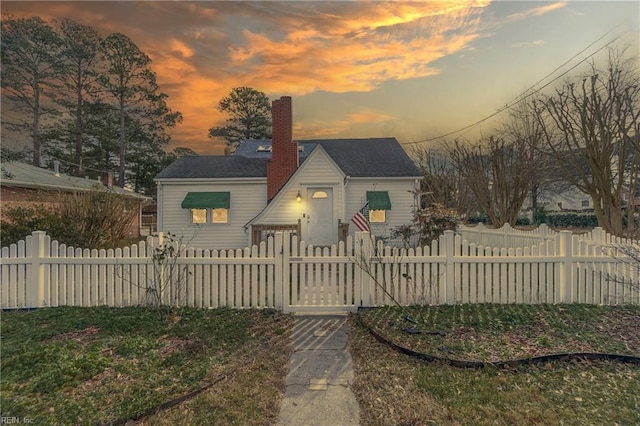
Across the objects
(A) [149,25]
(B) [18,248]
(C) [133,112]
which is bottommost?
(B) [18,248]

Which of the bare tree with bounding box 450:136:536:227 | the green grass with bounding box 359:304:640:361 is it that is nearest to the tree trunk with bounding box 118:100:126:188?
the bare tree with bounding box 450:136:536:227

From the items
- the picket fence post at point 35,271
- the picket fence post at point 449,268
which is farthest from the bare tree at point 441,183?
the picket fence post at point 35,271

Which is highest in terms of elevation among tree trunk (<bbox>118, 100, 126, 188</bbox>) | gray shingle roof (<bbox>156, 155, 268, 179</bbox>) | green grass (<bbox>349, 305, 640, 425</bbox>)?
tree trunk (<bbox>118, 100, 126, 188</bbox>)

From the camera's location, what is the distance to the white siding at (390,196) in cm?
1484

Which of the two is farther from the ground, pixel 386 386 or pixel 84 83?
pixel 84 83

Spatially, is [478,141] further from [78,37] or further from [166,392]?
[78,37]

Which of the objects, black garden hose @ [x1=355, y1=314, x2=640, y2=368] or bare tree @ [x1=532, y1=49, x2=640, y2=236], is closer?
black garden hose @ [x1=355, y1=314, x2=640, y2=368]

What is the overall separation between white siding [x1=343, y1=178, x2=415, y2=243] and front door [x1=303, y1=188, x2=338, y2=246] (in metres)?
1.51

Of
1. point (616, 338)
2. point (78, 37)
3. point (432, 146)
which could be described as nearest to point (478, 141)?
point (432, 146)

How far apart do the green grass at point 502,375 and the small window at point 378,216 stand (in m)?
9.85

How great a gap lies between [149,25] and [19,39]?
2111cm

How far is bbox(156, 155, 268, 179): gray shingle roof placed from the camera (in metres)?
15.5

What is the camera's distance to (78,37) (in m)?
26.7

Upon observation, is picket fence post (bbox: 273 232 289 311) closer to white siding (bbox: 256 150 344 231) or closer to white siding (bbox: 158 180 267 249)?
white siding (bbox: 256 150 344 231)
